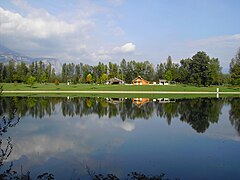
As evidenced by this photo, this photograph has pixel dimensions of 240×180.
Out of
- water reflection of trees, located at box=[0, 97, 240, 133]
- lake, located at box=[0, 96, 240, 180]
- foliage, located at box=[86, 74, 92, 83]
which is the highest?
foliage, located at box=[86, 74, 92, 83]

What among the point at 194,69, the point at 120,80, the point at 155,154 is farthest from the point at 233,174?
the point at 120,80

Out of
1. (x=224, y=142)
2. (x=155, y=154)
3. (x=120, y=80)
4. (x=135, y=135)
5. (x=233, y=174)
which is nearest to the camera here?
(x=233, y=174)

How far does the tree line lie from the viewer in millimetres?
77625

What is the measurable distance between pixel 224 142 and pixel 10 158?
28.6 feet

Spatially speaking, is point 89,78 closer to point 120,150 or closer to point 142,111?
point 142,111

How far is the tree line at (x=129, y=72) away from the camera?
77.6 metres

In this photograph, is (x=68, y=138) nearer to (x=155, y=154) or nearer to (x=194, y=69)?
(x=155, y=154)

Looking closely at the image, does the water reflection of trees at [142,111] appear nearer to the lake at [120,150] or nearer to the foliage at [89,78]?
the lake at [120,150]

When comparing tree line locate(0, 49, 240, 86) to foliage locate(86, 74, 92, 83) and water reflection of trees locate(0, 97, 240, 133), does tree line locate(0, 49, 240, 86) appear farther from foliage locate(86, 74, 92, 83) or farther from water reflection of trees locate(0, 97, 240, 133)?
water reflection of trees locate(0, 97, 240, 133)

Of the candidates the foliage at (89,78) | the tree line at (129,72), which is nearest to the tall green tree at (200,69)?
the tree line at (129,72)

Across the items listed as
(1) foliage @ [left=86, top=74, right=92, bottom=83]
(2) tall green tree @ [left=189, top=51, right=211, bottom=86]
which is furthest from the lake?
(1) foliage @ [left=86, top=74, right=92, bottom=83]

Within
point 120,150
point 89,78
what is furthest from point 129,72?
point 120,150

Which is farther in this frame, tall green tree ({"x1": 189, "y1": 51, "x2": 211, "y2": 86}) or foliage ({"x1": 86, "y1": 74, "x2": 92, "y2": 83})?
foliage ({"x1": 86, "y1": 74, "x2": 92, "y2": 83})

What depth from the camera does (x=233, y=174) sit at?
773 centimetres
